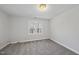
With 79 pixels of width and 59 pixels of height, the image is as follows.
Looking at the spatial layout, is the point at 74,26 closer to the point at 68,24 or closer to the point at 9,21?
the point at 68,24

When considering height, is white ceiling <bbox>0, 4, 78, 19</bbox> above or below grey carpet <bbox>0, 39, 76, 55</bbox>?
above

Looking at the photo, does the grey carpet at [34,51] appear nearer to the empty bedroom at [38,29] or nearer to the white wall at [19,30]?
the empty bedroom at [38,29]

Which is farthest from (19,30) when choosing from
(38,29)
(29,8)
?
(29,8)

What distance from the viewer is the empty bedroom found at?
3020 mm

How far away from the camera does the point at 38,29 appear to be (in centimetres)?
618

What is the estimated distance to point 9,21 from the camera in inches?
179

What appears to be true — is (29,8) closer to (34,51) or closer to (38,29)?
(34,51)

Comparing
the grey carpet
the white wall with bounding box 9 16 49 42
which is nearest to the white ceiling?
the white wall with bounding box 9 16 49 42

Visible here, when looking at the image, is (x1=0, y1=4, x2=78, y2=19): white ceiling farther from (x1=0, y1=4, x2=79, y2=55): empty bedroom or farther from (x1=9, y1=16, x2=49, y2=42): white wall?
(x1=9, y1=16, x2=49, y2=42): white wall

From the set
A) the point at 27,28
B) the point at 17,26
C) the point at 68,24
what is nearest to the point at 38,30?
the point at 27,28

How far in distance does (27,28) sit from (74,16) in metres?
3.39

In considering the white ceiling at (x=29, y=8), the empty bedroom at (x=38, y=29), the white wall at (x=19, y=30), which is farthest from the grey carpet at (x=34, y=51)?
the white ceiling at (x=29, y=8)
